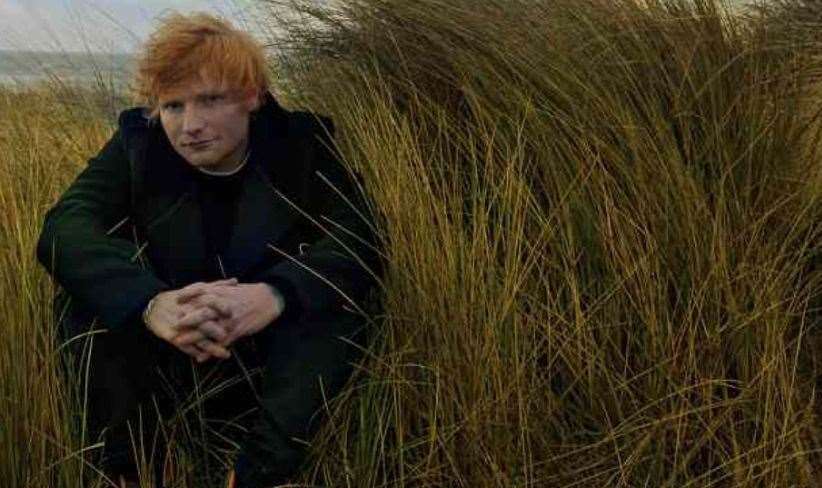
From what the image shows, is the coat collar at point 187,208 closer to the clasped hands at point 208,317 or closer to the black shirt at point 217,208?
the black shirt at point 217,208

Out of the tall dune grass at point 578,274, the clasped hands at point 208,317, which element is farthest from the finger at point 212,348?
the tall dune grass at point 578,274

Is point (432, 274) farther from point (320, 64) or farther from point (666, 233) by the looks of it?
point (320, 64)

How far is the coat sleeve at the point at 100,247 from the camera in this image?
6.89 ft

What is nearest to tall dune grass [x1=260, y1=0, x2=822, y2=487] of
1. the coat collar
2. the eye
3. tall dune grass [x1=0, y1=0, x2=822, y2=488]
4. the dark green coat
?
tall dune grass [x1=0, y1=0, x2=822, y2=488]

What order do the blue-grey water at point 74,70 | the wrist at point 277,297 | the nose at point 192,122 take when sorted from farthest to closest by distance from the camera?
the blue-grey water at point 74,70 → the nose at point 192,122 → the wrist at point 277,297

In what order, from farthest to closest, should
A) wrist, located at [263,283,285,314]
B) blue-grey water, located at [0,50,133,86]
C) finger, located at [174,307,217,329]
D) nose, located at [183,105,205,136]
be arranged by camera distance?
1. blue-grey water, located at [0,50,133,86]
2. nose, located at [183,105,205,136]
3. wrist, located at [263,283,285,314]
4. finger, located at [174,307,217,329]

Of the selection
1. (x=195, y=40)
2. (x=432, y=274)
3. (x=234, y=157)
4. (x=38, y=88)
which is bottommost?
(x=38, y=88)

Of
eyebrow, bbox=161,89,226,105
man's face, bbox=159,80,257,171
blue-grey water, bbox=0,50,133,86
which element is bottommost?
blue-grey water, bbox=0,50,133,86

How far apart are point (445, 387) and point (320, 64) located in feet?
5.86

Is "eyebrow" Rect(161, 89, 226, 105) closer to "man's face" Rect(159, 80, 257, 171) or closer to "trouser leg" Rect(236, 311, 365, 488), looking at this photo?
"man's face" Rect(159, 80, 257, 171)

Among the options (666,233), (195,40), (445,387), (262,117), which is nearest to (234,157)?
(262,117)

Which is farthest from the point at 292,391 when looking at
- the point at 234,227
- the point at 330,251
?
the point at 234,227

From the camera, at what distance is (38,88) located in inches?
222

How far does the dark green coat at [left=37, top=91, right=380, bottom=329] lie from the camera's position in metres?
2.17
